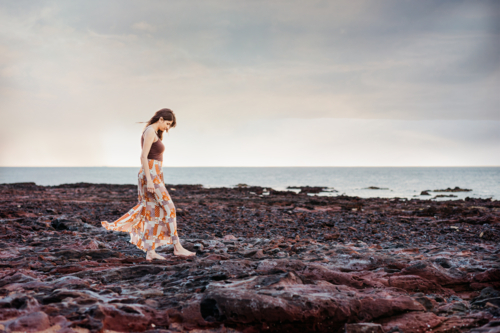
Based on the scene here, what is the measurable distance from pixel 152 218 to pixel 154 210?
0.58ft

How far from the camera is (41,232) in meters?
10.5

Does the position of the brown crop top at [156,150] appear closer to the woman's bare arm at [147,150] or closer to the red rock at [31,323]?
the woman's bare arm at [147,150]

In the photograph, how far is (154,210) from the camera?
7512mm

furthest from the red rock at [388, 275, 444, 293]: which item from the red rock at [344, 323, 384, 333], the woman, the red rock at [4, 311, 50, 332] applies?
the red rock at [4, 311, 50, 332]

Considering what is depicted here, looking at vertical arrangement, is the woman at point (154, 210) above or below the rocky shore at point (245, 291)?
above

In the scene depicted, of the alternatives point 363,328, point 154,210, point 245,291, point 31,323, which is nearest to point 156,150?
point 154,210

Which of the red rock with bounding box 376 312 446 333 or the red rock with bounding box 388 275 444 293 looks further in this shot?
the red rock with bounding box 388 275 444 293

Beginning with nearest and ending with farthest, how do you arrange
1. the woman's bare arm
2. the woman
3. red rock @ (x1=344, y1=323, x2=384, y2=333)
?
1. red rock @ (x1=344, y1=323, x2=384, y2=333)
2. the woman's bare arm
3. the woman

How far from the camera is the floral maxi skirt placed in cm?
739

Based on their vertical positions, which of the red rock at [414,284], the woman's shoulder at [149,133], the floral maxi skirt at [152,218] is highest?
the woman's shoulder at [149,133]

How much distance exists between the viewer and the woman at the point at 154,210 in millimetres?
7355

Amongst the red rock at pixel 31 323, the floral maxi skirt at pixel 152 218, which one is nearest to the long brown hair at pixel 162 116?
the floral maxi skirt at pixel 152 218

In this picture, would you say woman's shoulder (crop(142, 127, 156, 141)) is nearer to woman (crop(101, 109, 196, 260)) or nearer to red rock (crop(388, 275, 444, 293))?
woman (crop(101, 109, 196, 260))

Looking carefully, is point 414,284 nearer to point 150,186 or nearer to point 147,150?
point 150,186
